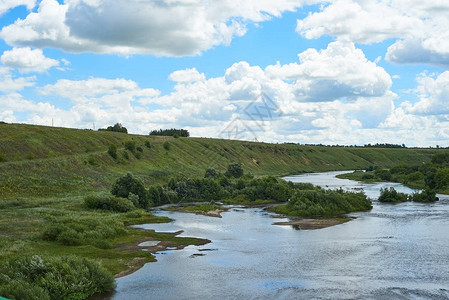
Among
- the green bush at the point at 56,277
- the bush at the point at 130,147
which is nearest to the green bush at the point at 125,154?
the bush at the point at 130,147

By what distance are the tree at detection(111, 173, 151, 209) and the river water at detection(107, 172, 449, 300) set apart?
64.7 ft

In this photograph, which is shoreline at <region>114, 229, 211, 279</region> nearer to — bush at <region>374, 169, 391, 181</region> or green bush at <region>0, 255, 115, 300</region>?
green bush at <region>0, 255, 115, 300</region>

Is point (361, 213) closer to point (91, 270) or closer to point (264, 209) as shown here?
point (264, 209)

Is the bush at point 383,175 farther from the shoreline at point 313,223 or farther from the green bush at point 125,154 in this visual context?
the shoreline at point 313,223

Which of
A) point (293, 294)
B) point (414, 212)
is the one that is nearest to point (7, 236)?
point (293, 294)

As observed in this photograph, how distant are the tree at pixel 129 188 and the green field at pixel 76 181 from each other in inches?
248

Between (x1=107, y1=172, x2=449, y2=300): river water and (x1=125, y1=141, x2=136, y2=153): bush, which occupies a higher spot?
(x1=125, y1=141, x2=136, y2=153): bush

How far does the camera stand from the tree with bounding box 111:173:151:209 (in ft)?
261

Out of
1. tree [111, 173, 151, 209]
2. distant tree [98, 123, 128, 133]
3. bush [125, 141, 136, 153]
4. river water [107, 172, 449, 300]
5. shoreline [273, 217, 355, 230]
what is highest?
distant tree [98, 123, 128, 133]

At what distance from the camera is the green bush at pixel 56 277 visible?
1122 inches

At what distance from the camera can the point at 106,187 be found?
95.5 m

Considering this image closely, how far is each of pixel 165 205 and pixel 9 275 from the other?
58.4 metres

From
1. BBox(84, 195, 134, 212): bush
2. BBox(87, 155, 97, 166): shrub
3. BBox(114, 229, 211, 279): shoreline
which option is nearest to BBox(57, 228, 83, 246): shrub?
BBox(114, 229, 211, 279): shoreline

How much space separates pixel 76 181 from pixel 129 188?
18071 mm
